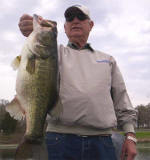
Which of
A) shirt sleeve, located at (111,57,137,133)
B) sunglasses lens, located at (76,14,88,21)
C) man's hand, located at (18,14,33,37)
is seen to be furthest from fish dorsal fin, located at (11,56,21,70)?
shirt sleeve, located at (111,57,137,133)

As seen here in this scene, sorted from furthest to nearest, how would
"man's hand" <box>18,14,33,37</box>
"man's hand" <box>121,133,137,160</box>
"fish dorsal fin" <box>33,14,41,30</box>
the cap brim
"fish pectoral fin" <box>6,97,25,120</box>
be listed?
the cap brim
"man's hand" <box>121,133,137,160</box>
"man's hand" <box>18,14,33,37</box>
"fish dorsal fin" <box>33,14,41,30</box>
"fish pectoral fin" <box>6,97,25,120</box>

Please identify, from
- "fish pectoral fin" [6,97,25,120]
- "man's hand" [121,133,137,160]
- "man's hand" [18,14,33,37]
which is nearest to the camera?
"fish pectoral fin" [6,97,25,120]

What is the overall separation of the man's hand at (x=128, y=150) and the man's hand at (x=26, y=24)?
83.0 inches

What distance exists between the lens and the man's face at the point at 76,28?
14.6ft

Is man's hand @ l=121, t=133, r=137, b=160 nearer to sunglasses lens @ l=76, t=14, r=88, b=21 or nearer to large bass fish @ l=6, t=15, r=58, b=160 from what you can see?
large bass fish @ l=6, t=15, r=58, b=160

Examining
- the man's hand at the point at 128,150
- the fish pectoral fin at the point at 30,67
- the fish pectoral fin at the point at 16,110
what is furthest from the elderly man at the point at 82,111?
the fish pectoral fin at the point at 30,67

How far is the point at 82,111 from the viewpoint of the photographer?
12.3 feet

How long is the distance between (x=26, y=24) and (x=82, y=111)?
4.37 feet

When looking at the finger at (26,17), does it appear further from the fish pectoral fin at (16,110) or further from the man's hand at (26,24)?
the fish pectoral fin at (16,110)

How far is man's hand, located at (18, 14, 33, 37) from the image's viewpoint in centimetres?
372

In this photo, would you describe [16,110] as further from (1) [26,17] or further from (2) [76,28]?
(2) [76,28]

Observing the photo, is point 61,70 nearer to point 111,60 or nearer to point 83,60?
point 83,60

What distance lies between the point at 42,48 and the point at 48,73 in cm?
33

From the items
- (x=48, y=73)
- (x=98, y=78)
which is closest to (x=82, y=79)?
(x=98, y=78)
